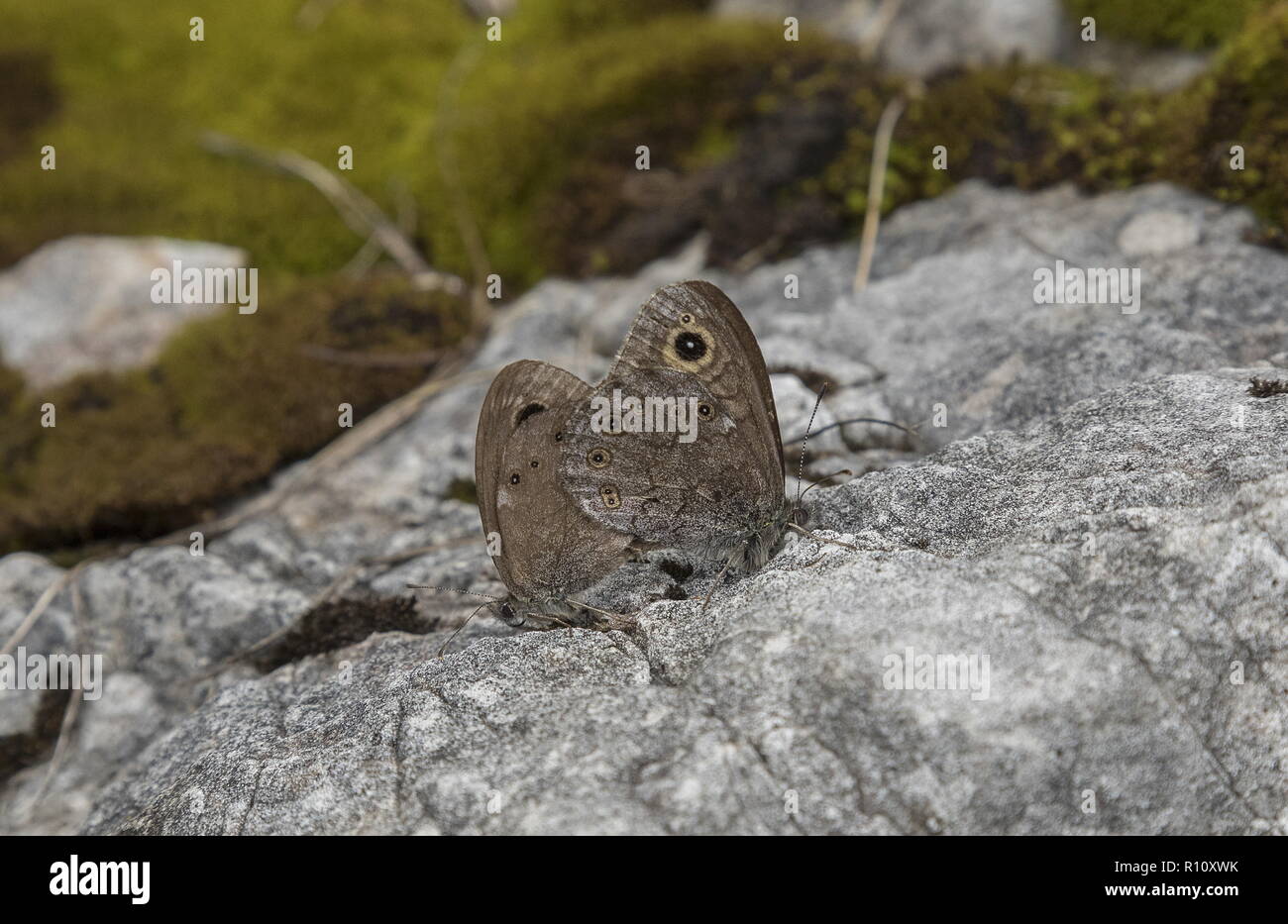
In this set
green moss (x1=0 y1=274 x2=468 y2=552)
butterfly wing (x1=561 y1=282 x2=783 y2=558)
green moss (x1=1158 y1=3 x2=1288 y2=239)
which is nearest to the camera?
butterfly wing (x1=561 y1=282 x2=783 y2=558)

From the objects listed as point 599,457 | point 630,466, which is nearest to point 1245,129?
point 630,466

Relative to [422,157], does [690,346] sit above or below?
below

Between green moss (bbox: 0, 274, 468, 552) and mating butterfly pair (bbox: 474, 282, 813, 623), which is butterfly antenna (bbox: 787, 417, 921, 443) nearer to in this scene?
mating butterfly pair (bbox: 474, 282, 813, 623)

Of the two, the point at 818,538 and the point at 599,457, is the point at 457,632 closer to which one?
the point at 599,457

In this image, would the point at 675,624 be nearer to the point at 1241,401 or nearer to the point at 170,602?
the point at 1241,401

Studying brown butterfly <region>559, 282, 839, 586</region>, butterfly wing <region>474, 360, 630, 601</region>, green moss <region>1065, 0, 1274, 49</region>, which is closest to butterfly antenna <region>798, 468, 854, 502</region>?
brown butterfly <region>559, 282, 839, 586</region>

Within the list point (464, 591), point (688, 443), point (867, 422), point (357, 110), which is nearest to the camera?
point (688, 443)
